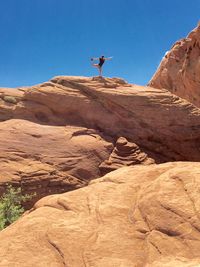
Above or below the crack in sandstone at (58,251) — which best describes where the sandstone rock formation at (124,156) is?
above

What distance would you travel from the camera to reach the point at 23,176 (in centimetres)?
1806

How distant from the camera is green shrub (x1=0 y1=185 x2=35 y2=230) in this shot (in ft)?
46.2

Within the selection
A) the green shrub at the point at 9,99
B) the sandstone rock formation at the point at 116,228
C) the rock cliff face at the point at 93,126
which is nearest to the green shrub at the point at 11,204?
the rock cliff face at the point at 93,126

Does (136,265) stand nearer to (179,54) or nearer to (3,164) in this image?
(3,164)

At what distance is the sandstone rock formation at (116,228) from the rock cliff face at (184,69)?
23062mm

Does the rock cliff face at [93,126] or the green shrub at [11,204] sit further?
the rock cliff face at [93,126]

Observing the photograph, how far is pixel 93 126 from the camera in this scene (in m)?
21.9

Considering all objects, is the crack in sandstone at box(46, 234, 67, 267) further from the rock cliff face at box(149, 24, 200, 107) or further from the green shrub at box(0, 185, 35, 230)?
the rock cliff face at box(149, 24, 200, 107)

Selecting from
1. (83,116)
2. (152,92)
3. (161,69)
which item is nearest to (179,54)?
(161,69)

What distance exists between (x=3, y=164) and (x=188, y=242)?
1378 centimetres

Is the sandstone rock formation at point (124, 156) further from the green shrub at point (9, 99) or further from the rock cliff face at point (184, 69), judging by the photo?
the rock cliff face at point (184, 69)

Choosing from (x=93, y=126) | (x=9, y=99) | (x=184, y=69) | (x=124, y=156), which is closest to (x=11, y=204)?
(x=124, y=156)

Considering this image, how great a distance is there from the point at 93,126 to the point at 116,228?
15600 millimetres

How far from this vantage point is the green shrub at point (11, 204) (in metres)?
14.1
